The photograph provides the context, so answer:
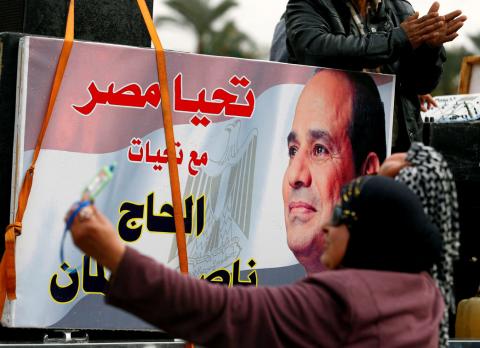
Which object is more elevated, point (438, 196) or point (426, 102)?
point (426, 102)

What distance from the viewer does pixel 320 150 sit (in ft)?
16.3

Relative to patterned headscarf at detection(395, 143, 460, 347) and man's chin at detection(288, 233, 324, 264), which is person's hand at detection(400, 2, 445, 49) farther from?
patterned headscarf at detection(395, 143, 460, 347)

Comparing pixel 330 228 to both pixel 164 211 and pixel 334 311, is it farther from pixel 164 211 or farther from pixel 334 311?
pixel 164 211

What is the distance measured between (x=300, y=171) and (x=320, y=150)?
0.46 ft

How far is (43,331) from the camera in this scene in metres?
4.62

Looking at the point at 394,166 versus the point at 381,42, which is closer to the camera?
the point at 394,166

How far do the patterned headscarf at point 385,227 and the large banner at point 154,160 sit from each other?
6.38ft

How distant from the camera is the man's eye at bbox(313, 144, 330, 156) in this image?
4949 millimetres

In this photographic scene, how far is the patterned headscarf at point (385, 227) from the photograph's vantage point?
8.71ft

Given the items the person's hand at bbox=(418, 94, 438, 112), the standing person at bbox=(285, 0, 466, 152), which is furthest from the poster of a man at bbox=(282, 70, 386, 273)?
the person's hand at bbox=(418, 94, 438, 112)

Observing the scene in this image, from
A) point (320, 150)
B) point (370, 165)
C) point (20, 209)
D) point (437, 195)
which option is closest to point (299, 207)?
point (320, 150)

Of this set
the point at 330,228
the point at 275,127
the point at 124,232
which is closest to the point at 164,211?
the point at 124,232

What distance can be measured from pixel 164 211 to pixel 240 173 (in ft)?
1.28

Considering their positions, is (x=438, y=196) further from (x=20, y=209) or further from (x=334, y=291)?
(x=20, y=209)
